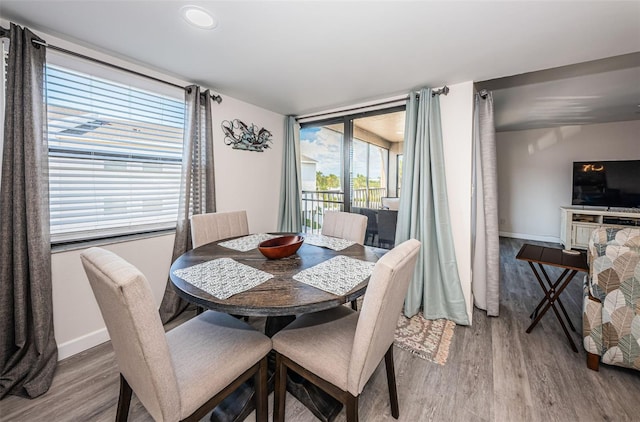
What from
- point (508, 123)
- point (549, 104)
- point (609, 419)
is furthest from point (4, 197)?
point (508, 123)

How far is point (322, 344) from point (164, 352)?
26.4 inches

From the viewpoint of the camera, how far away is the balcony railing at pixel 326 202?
3.40 metres

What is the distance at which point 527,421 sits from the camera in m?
1.36

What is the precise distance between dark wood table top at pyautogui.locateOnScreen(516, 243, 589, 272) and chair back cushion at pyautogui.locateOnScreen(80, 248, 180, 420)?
2408mm

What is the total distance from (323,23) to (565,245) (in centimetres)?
582

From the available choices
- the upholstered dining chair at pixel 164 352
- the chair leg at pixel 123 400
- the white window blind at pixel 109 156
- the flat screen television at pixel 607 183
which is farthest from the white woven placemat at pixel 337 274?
the flat screen television at pixel 607 183

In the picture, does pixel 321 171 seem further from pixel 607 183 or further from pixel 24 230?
pixel 607 183

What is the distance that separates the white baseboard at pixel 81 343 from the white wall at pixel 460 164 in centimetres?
309

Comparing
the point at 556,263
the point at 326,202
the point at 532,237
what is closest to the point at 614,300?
the point at 556,263

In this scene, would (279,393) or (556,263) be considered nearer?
(279,393)

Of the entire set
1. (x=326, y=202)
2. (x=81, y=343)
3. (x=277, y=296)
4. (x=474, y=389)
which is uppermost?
(x=326, y=202)

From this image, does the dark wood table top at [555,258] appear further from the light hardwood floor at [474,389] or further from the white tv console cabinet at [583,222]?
the white tv console cabinet at [583,222]

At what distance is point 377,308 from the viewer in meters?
1.00

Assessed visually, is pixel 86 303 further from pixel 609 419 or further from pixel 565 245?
pixel 565 245
